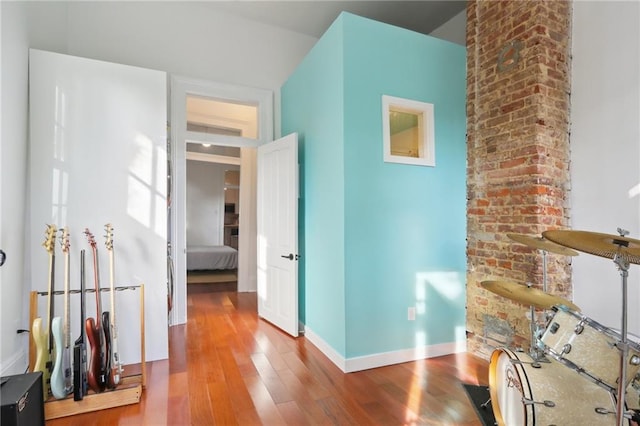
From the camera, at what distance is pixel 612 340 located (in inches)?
59.4

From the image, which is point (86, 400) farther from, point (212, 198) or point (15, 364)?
point (212, 198)

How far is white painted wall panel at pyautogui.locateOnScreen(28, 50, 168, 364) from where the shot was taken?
255 centimetres

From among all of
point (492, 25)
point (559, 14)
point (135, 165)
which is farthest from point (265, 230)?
point (559, 14)

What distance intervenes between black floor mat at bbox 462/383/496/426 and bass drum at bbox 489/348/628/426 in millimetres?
350

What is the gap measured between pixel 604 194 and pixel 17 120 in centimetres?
444

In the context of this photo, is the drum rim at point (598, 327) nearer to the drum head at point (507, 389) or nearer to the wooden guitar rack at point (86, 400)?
the drum head at point (507, 389)

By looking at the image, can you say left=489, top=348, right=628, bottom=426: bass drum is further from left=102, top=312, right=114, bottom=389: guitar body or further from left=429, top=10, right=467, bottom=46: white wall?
left=429, top=10, right=467, bottom=46: white wall

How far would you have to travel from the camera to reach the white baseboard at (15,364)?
2234mm

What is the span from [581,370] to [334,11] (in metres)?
4.28

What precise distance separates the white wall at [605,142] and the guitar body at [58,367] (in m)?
3.80

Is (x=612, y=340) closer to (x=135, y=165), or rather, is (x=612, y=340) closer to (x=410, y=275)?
(x=410, y=275)

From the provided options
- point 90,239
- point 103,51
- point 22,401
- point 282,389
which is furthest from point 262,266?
point 103,51

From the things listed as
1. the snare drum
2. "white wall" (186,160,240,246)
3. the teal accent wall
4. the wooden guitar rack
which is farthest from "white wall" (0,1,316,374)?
"white wall" (186,160,240,246)

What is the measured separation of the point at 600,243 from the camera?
145 centimetres
